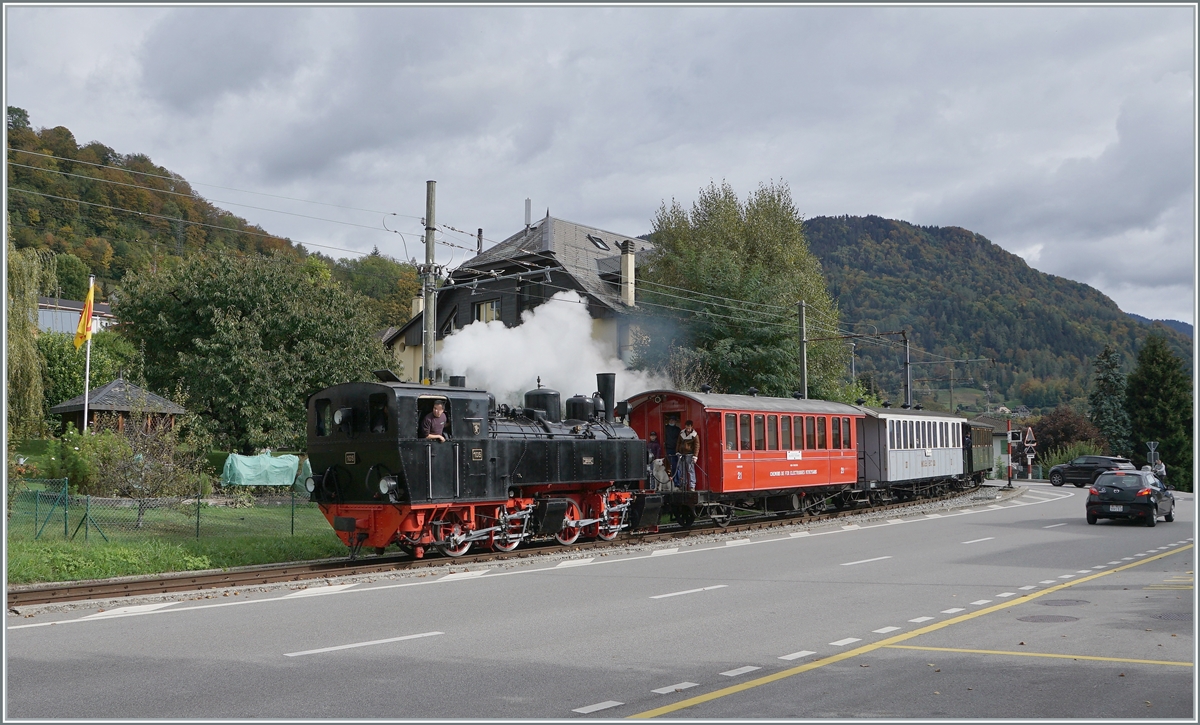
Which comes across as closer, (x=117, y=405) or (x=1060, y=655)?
(x=1060, y=655)

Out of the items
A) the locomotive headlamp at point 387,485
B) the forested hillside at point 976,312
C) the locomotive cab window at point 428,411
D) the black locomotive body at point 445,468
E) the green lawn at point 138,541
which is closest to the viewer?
the green lawn at point 138,541

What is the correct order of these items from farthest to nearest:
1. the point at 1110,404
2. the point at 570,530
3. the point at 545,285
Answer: the point at 1110,404, the point at 545,285, the point at 570,530

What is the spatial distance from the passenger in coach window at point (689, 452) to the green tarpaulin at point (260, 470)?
36.2ft

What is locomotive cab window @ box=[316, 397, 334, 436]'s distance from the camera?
52.5ft

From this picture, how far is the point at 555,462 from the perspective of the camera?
57.8 feet

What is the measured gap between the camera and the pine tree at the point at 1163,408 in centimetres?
6381

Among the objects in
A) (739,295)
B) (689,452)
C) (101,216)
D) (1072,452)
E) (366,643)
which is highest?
(101,216)

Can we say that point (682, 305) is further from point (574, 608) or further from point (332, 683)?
point (332, 683)

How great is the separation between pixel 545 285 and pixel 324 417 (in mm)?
19818

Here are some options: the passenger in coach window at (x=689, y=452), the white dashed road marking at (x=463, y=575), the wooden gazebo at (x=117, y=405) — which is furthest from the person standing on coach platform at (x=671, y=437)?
the wooden gazebo at (x=117, y=405)

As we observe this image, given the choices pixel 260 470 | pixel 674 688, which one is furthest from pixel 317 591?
pixel 260 470

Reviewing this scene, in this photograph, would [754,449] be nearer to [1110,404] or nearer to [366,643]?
[366,643]

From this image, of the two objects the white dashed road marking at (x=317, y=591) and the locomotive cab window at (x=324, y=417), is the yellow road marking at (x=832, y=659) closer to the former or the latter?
the white dashed road marking at (x=317, y=591)

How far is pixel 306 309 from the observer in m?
30.7
